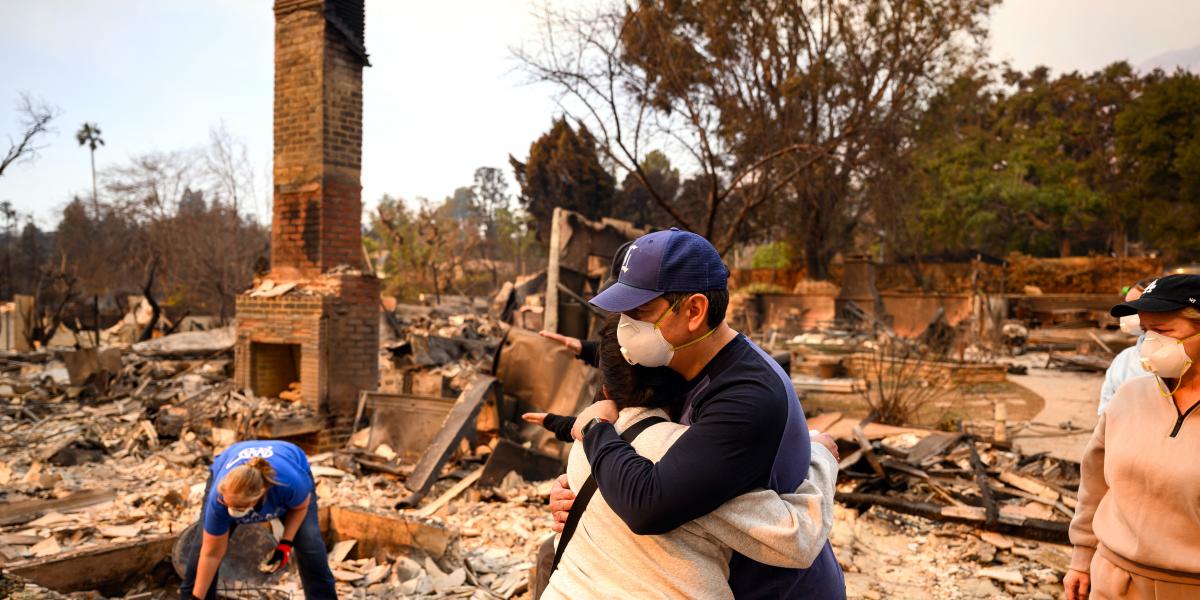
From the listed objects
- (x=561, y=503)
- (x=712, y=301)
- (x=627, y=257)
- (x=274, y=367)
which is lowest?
(x=274, y=367)

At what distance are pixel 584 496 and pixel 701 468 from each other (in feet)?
1.23

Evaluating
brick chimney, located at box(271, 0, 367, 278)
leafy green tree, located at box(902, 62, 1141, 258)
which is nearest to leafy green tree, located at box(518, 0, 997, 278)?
brick chimney, located at box(271, 0, 367, 278)

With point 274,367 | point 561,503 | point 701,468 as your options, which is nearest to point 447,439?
point 274,367

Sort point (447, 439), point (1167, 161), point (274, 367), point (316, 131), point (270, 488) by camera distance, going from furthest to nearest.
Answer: point (1167, 161), point (274, 367), point (316, 131), point (447, 439), point (270, 488)

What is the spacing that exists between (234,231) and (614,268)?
25795mm

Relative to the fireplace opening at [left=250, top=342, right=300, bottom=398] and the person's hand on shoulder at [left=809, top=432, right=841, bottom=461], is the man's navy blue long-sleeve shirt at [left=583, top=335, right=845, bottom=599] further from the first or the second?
the fireplace opening at [left=250, top=342, right=300, bottom=398]

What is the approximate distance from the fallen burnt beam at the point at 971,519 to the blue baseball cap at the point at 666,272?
5.02 m

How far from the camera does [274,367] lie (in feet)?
33.6

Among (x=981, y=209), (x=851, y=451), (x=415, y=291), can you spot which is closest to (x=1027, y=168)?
(x=981, y=209)

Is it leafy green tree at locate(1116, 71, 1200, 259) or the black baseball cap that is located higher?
leafy green tree at locate(1116, 71, 1200, 259)

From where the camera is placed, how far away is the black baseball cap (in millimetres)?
2475

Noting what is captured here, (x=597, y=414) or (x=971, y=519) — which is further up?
(x=597, y=414)

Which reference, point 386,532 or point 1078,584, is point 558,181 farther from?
point 1078,584

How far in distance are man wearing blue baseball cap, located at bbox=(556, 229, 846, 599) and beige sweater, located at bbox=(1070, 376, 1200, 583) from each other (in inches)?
51.4
